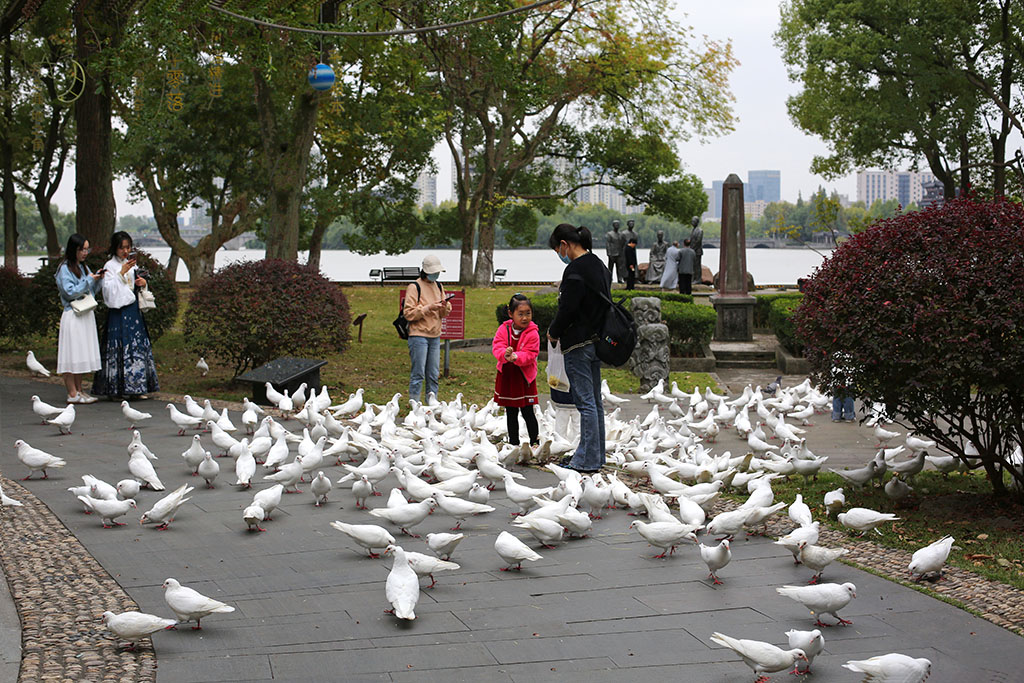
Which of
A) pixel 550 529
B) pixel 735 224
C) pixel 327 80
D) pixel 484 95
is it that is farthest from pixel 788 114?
pixel 550 529

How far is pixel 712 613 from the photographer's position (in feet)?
16.1

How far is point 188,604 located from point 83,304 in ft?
23.9

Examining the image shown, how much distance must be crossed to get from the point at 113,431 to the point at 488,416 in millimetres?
3809

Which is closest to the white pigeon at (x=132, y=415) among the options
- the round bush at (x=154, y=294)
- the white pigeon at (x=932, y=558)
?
the round bush at (x=154, y=294)

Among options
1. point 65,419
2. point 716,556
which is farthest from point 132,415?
point 716,556

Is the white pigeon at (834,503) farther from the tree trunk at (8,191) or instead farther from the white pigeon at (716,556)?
the tree trunk at (8,191)

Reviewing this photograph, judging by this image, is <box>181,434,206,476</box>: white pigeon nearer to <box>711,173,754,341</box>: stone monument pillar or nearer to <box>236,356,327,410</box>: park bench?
<box>236,356,327,410</box>: park bench

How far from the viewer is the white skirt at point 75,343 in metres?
10.9

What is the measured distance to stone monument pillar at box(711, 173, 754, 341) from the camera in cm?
1891

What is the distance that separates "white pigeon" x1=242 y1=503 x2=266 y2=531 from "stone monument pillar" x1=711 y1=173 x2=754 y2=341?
45.0 feet

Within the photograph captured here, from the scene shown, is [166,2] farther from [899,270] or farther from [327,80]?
[899,270]

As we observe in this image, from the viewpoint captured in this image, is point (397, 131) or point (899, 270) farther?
point (397, 131)

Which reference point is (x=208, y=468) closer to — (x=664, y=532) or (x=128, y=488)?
(x=128, y=488)

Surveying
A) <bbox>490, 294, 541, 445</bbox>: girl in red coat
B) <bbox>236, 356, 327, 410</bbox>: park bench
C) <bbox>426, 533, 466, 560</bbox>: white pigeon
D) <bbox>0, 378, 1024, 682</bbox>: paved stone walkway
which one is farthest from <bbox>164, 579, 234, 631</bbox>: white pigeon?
<bbox>236, 356, 327, 410</bbox>: park bench
